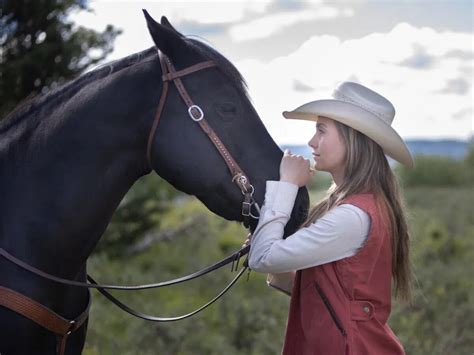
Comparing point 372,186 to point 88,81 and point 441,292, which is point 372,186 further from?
point 441,292

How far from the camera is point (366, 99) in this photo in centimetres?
254

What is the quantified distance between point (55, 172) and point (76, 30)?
2.72m

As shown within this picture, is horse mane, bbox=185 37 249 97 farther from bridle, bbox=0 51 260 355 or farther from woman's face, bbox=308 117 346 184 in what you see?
woman's face, bbox=308 117 346 184

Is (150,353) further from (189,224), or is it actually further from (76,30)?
(189,224)

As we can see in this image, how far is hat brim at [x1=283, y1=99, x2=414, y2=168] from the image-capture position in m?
2.44

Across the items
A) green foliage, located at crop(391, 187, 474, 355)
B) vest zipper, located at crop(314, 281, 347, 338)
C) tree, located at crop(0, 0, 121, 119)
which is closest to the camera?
vest zipper, located at crop(314, 281, 347, 338)

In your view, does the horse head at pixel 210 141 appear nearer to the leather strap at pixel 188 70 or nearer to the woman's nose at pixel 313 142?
the leather strap at pixel 188 70

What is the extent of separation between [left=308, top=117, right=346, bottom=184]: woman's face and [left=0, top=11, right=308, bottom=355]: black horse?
14cm

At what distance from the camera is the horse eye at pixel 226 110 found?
8.07ft

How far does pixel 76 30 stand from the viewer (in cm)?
490

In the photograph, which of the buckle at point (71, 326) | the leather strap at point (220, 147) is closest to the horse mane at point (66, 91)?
the leather strap at point (220, 147)

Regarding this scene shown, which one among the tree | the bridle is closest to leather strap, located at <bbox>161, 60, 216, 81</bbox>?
the bridle

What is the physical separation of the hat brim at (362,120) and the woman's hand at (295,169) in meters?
0.20

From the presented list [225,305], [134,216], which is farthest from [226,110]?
[134,216]
